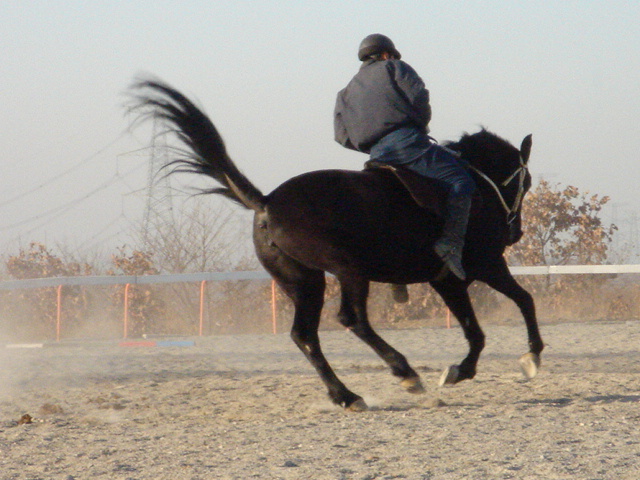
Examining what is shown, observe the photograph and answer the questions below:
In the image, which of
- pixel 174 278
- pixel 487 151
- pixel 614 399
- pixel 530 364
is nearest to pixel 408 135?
pixel 487 151

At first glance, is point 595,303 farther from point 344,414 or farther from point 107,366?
point 344,414

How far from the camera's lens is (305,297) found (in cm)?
583

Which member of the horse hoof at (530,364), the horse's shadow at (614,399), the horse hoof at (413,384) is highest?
the horse hoof at (530,364)

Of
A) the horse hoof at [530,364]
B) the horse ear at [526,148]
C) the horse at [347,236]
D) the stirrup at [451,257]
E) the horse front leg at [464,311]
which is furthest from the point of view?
the horse ear at [526,148]

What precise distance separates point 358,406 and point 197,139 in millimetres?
1998

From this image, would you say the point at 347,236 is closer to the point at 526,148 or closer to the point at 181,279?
the point at 526,148

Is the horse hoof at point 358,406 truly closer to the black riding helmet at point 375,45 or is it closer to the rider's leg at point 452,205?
the rider's leg at point 452,205

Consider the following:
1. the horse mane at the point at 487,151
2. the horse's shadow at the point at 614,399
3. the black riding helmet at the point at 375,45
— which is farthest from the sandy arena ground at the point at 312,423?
the black riding helmet at the point at 375,45

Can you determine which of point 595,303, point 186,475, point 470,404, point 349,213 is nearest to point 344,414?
point 470,404

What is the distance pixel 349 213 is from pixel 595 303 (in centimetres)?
1315

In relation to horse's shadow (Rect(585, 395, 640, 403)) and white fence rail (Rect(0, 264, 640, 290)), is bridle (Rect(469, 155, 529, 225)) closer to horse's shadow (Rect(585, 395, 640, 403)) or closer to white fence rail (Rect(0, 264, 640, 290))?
horse's shadow (Rect(585, 395, 640, 403))

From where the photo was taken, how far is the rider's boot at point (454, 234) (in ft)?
19.1

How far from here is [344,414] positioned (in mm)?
5508

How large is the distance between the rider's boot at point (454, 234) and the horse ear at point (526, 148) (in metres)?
1.22
